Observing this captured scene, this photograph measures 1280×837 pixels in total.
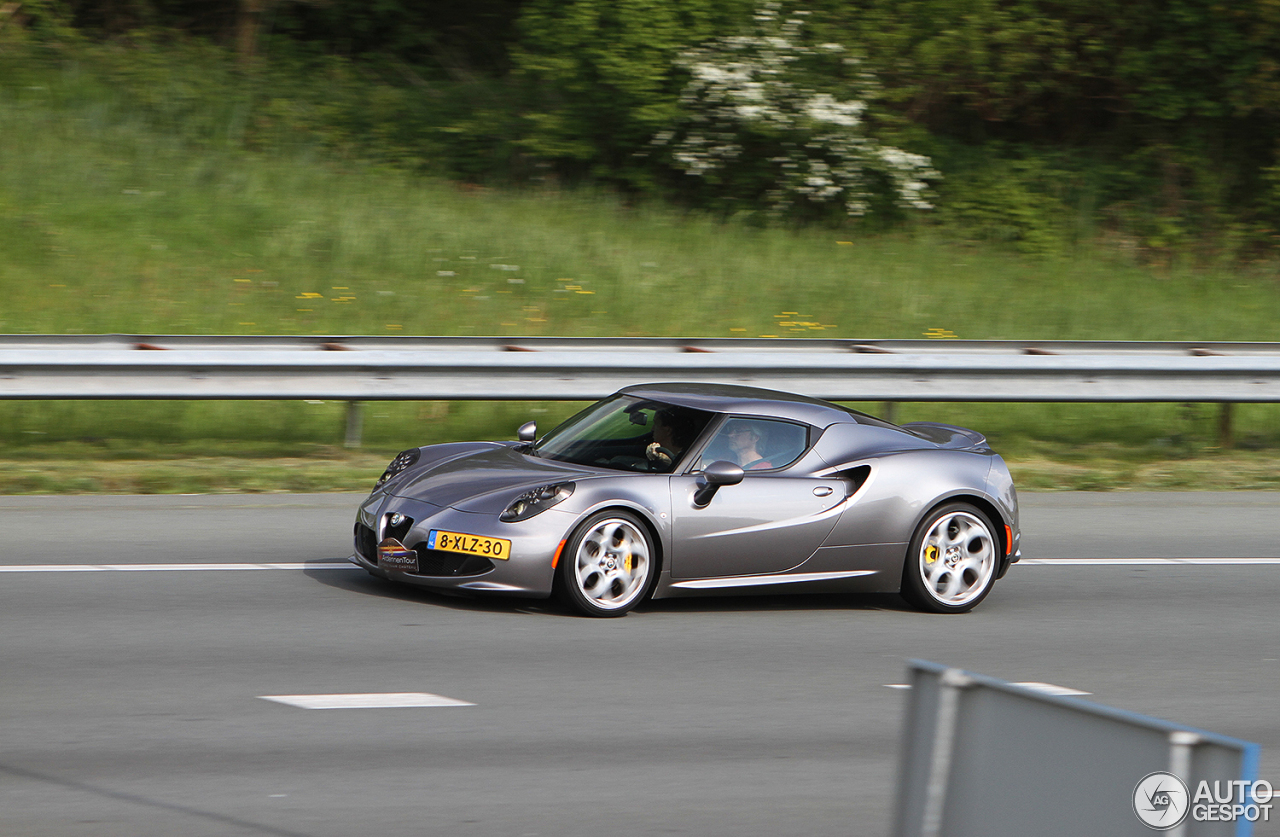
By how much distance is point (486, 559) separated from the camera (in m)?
7.33

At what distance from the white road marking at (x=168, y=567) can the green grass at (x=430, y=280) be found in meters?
3.47

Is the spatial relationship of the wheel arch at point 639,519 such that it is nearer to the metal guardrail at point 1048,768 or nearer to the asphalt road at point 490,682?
the asphalt road at point 490,682

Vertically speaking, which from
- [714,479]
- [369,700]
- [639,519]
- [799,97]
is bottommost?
[369,700]

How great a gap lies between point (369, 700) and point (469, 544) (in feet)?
4.79

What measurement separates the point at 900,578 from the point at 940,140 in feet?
54.4

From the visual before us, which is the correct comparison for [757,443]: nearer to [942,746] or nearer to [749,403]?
[749,403]

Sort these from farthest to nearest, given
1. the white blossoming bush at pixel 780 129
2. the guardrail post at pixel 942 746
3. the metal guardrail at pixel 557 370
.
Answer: the white blossoming bush at pixel 780 129, the metal guardrail at pixel 557 370, the guardrail post at pixel 942 746

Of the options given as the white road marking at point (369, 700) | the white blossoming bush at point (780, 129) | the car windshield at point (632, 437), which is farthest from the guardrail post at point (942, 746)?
the white blossoming bush at point (780, 129)

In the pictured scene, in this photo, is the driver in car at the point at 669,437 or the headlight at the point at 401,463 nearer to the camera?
the driver in car at the point at 669,437

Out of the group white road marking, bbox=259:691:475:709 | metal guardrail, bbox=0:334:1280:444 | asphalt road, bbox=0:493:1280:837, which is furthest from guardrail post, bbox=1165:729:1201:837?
metal guardrail, bbox=0:334:1280:444

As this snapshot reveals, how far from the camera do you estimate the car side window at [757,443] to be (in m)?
7.98

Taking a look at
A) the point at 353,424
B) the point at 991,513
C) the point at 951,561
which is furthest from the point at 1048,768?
the point at 353,424

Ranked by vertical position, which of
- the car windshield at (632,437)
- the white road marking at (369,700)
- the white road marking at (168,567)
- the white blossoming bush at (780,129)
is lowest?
the white road marking at (369,700)

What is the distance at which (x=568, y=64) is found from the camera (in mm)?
20891
